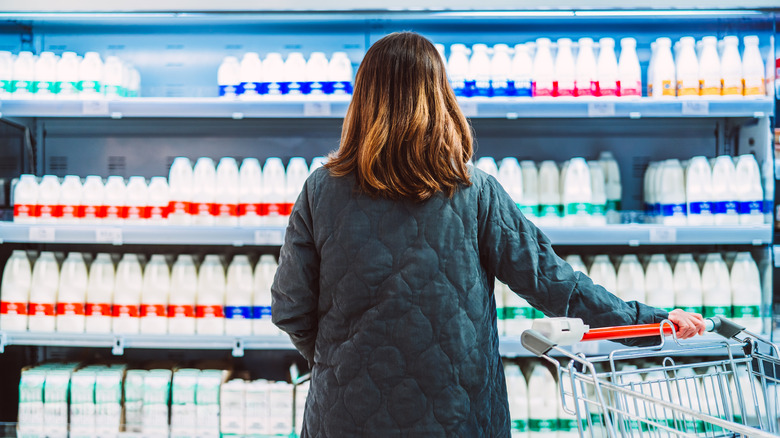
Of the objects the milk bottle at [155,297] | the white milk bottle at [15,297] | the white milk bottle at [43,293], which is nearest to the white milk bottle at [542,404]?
the milk bottle at [155,297]

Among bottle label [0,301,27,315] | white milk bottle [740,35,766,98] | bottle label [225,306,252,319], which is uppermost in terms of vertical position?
white milk bottle [740,35,766,98]

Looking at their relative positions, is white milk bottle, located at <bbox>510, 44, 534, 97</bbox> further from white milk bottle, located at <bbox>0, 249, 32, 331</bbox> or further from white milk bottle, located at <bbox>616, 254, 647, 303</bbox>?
white milk bottle, located at <bbox>0, 249, 32, 331</bbox>

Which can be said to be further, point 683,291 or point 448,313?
point 683,291

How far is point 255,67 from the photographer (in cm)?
241

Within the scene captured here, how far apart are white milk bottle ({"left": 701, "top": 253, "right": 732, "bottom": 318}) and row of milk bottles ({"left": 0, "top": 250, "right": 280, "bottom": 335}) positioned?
1642 millimetres

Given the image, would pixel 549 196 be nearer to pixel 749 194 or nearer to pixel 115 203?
pixel 749 194

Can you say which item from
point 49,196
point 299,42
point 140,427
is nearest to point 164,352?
point 140,427

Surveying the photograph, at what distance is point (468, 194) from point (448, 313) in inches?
9.3

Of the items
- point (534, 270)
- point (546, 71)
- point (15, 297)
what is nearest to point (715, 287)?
point (546, 71)

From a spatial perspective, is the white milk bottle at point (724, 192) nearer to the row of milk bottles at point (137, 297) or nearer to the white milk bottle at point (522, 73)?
the white milk bottle at point (522, 73)

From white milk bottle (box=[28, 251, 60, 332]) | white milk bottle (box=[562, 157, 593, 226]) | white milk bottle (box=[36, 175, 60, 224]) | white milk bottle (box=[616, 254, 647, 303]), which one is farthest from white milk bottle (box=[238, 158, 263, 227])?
white milk bottle (box=[616, 254, 647, 303])

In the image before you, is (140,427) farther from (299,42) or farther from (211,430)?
(299,42)

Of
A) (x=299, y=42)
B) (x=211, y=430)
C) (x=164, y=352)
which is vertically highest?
(x=299, y=42)

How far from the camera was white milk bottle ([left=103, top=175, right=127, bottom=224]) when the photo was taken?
238 centimetres
